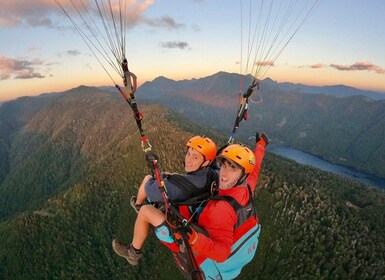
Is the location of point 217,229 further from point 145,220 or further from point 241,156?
point 145,220

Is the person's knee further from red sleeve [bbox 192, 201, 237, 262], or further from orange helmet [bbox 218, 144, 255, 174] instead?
orange helmet [bbox 218, 144, 255, 174]

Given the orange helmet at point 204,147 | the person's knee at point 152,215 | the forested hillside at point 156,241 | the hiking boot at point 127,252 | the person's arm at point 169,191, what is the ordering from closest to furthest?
the person's knee at point 152,215 → the person's arm at point 169,191 → the hiking boot at point 127,252 → the orange helmet at point 204,147 → the forested hillside at point 156,241

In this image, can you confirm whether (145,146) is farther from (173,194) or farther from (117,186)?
(117,186)

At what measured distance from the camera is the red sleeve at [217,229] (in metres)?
6.02

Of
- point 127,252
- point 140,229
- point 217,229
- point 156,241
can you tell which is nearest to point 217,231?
point 217,229

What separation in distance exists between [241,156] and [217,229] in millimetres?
1749

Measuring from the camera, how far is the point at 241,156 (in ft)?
23.4

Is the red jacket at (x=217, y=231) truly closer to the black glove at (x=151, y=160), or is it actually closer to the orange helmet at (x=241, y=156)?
the orange helmet at (x=241, y=156)

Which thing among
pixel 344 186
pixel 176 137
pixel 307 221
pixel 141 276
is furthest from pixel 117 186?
pixel 344 186

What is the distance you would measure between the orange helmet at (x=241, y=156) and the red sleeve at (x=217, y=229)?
1048 mm

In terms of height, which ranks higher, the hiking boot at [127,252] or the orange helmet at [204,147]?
the orange helmet at [204,147]

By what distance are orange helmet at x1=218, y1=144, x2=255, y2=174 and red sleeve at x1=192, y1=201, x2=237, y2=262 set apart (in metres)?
1.05

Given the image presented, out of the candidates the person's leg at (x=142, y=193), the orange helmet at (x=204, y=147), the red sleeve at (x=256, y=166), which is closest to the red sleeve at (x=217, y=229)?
the person's leg at (x=142, y=193)

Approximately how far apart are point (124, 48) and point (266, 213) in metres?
86.4
